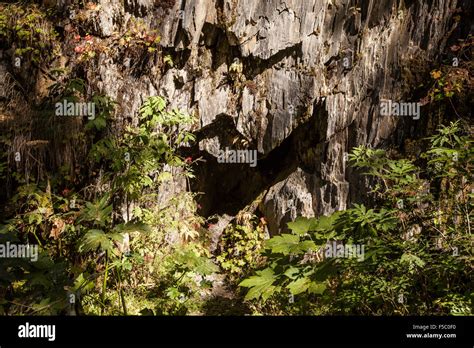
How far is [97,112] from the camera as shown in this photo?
690 cm

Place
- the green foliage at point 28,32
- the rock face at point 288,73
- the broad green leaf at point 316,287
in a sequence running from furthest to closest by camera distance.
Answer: the green foliage at point 28,32, the rock face at point 288,73, the broad green leaf at point 316,287

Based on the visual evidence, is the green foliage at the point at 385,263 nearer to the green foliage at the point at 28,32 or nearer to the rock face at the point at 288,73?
the rock face at the point at 288,73

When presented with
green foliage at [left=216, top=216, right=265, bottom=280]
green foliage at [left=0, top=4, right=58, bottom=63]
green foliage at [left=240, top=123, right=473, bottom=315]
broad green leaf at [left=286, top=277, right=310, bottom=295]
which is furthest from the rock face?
broad green leaf at [left=286, top=277, right=310, bottom=295]

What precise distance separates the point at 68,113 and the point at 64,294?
4433mm

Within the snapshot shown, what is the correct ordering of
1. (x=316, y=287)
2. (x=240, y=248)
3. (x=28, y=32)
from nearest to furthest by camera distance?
1. (x=316, y=287)
2. (x=28, y=32)
3. (x=240, y=248)

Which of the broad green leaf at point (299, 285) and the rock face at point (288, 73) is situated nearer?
the broad green leaf at point (299, 285)

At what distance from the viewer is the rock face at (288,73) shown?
650cm

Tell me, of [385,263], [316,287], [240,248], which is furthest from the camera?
[240,248]

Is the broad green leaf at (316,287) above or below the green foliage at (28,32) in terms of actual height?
below

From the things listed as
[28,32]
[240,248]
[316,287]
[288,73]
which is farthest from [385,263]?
[28,32]

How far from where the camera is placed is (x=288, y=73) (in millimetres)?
7184

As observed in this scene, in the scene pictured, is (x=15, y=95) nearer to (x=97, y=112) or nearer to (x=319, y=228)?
(x=97, y=112)

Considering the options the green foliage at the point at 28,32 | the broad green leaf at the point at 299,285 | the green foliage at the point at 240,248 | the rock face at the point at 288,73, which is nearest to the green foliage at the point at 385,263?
the broad green leaf at the point at 299,285

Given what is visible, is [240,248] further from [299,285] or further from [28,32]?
[28,32]
